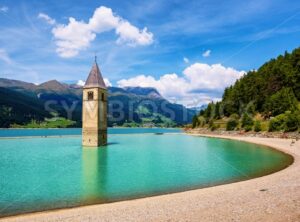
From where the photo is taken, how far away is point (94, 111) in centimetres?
6712

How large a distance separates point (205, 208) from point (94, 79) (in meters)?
57.8

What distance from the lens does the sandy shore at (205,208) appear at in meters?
13.2

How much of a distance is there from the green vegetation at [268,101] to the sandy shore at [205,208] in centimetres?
5895

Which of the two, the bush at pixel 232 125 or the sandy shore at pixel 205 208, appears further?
the bush at pixel 232 125

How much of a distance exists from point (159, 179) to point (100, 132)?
43.6 metres

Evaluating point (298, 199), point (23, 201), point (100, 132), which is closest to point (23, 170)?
point (23, 201)

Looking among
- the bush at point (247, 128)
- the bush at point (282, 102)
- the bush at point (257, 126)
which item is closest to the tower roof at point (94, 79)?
the bush at point (257, 126)

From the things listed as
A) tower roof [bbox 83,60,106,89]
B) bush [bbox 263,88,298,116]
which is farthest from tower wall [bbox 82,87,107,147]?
bush [bbox 263,88,298,116]

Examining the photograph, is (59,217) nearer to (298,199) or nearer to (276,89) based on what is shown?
(298,199)

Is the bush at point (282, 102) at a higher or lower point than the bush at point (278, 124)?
higher

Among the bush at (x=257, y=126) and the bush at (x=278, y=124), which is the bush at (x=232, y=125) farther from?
the bush at (x=278, y=124)

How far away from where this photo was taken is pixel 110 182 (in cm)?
2466

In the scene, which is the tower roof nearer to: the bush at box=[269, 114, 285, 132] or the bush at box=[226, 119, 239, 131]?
the bush at box=[269, 114, 285, 132]

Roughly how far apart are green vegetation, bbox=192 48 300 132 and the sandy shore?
5895 cm
